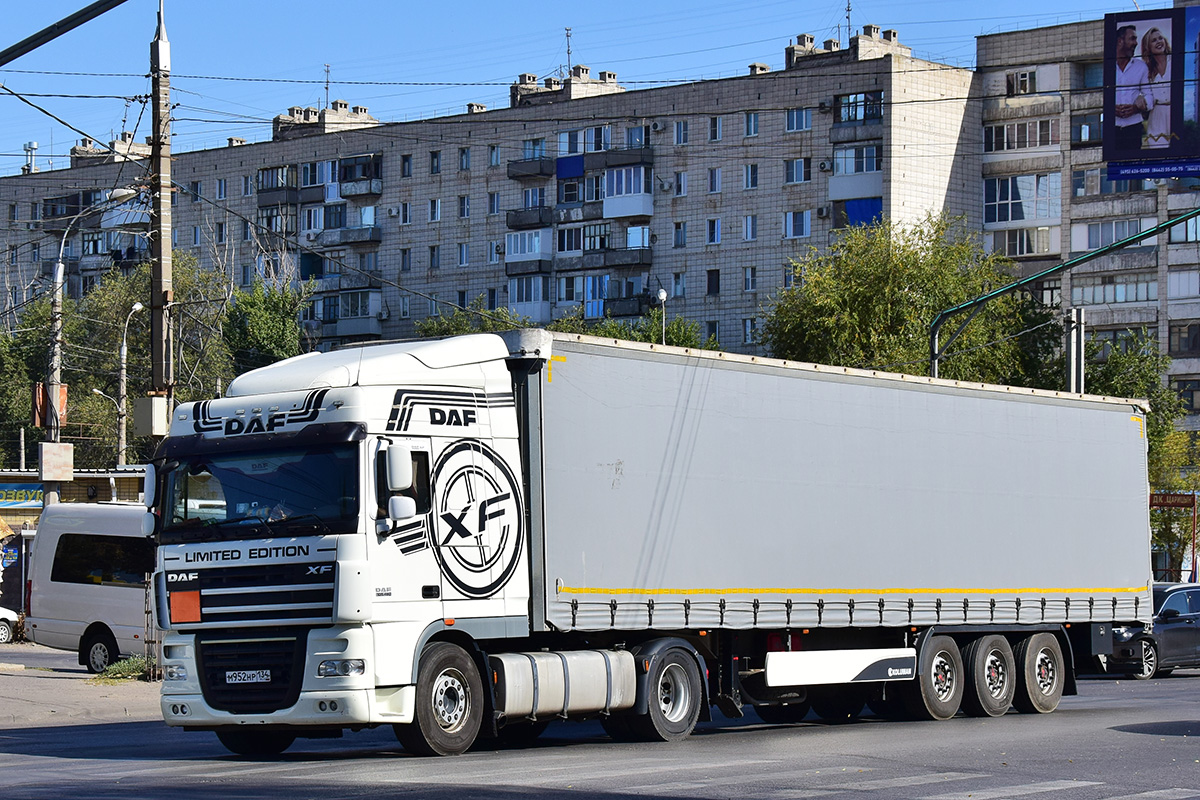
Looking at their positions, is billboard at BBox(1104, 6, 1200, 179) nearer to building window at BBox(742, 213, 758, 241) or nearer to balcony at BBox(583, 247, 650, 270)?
building window at BBox(742, 213, 758, 241)

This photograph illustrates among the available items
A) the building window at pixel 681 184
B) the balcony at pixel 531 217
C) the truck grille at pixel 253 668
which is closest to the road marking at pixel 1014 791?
the truck grille at pixel 253 668

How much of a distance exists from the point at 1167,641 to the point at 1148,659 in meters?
0.50

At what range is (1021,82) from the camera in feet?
238

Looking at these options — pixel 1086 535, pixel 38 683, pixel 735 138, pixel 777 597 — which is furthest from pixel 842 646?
pixel 735 138

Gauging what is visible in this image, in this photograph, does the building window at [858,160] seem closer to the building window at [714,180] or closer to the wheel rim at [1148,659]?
the building window at [714,180]

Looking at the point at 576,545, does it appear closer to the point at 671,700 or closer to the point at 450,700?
the point at 450,700

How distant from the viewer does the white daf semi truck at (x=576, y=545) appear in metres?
14.0

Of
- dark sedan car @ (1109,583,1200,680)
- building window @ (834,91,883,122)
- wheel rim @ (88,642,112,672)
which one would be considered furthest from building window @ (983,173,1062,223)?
wheel rim @ (88,642,112,672)

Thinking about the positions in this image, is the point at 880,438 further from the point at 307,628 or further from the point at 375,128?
the point at 375,128

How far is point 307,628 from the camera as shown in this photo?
14008 mm

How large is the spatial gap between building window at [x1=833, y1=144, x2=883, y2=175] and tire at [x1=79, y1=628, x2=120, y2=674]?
45.9m

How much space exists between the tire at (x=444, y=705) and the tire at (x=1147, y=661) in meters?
16.3

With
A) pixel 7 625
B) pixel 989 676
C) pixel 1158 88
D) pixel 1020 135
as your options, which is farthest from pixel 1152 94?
pixel 989 676

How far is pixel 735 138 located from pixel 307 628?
6117cm
